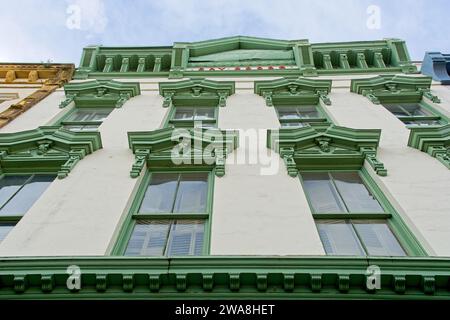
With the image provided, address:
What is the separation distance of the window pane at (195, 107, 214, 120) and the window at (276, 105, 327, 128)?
2.04 m

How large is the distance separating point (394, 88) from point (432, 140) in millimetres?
4768

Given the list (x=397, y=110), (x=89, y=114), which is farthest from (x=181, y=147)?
(x=397, y=110)

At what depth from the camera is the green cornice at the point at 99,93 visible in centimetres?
1421

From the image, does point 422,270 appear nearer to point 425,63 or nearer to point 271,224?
point 271,224

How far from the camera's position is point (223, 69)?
56.5ft

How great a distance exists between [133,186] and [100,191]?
2.07 feet

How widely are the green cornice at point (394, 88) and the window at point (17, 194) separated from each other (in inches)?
378

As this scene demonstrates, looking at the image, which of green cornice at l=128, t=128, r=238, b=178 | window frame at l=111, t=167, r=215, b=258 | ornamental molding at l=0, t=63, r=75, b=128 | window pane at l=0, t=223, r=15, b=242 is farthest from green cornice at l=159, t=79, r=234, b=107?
window pane at l=0, t=223, r=15, b=242

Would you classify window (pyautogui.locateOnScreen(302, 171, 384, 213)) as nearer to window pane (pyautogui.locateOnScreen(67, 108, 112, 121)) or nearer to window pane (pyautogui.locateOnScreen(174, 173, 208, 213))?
window pane (pyautogui.locateOnScreen(174, 173, 208, 213))

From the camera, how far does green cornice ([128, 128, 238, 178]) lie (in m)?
9.70

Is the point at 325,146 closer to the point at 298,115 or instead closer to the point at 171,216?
the point at 298,115

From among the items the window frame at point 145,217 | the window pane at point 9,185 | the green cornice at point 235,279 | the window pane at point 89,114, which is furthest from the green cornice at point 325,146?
the window pane at point 89,114

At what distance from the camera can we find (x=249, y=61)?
1827 centimetres

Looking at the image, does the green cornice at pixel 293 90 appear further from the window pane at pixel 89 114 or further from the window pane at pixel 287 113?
the window pane at pixel 89 114
